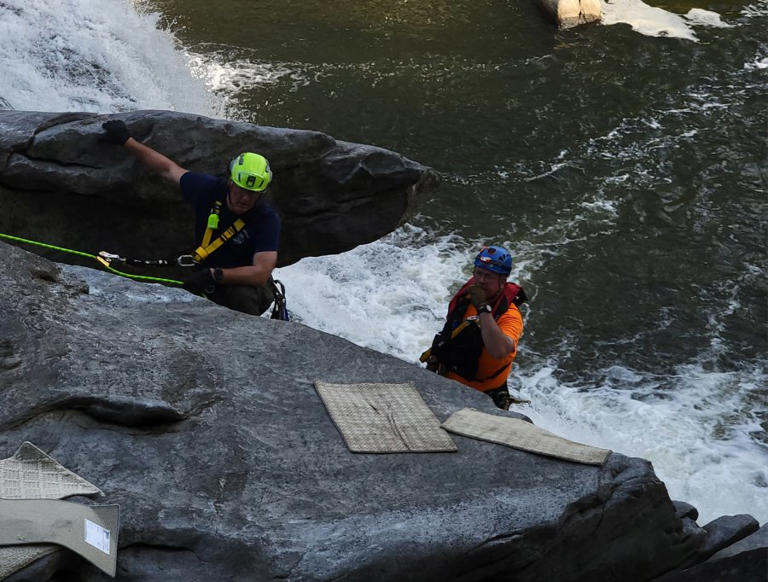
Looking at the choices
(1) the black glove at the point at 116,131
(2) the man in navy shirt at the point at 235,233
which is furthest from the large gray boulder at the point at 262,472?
(1) the black glove at the point at 116,131

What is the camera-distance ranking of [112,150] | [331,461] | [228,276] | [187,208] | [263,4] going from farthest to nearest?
[263,4] < [187,208] < [112,150] < [228,276] < [331,461]

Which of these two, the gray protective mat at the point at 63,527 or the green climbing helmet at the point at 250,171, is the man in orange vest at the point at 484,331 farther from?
the gray protective mat at the point at 63,527

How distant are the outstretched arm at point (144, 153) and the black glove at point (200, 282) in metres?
0.93

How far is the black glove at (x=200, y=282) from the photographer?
689 cm

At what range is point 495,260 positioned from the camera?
20.4ft

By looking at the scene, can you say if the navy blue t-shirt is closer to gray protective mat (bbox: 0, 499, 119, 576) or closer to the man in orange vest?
the man in orange vest

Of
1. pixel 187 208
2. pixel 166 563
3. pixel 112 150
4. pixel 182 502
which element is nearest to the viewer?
pixel 166 563

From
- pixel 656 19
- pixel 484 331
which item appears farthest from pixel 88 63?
pixel 656 19

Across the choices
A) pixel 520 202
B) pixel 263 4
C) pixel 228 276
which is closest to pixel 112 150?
pixel 228 276

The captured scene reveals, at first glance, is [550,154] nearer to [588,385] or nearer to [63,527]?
[588,385]

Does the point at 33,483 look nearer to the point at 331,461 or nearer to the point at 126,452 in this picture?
the point at 126,452

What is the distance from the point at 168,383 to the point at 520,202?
790cm

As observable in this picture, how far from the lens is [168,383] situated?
523 centimetres

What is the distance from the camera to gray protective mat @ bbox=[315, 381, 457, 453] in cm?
526
